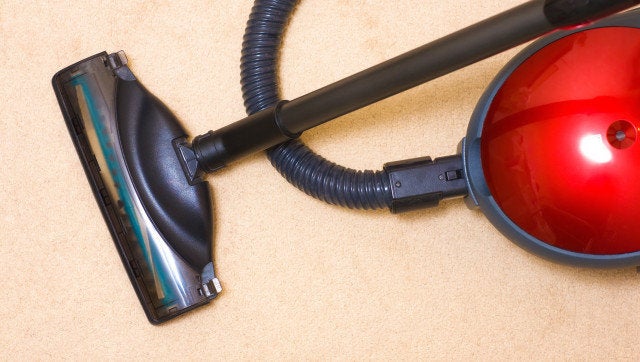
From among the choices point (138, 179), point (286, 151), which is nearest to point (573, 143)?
point (286, 151)

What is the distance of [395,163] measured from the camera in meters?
0.94

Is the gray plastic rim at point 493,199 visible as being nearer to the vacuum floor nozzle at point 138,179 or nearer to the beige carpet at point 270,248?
the beige carpet at point 270,248

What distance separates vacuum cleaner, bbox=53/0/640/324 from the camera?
2.73 ft

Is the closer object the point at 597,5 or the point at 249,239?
the point at 597,5

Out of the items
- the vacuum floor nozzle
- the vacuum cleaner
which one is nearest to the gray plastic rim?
the vacuum cleaner

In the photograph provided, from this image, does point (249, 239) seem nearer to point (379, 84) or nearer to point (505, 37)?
point (379, 84)

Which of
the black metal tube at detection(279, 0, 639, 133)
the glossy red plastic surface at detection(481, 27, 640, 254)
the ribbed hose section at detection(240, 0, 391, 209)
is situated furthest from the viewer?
the ribbed hose section at detection(240, 0, 391, 209)

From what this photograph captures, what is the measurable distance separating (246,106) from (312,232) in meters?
0.25

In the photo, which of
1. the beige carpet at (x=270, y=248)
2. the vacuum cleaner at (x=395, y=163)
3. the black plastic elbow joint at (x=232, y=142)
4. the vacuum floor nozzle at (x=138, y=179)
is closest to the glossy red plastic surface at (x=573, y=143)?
the vacuum cleaner at (x=395, y=163)

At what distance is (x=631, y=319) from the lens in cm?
105

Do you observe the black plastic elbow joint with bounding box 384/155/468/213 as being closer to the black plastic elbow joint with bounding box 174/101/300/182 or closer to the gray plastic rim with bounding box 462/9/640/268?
the gray plastic rim with bounding box 462/9/640/268

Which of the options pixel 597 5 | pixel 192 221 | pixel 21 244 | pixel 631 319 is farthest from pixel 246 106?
pixel 631 319

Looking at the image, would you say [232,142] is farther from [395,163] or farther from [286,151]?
[395,163]

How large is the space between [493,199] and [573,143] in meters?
0.14
